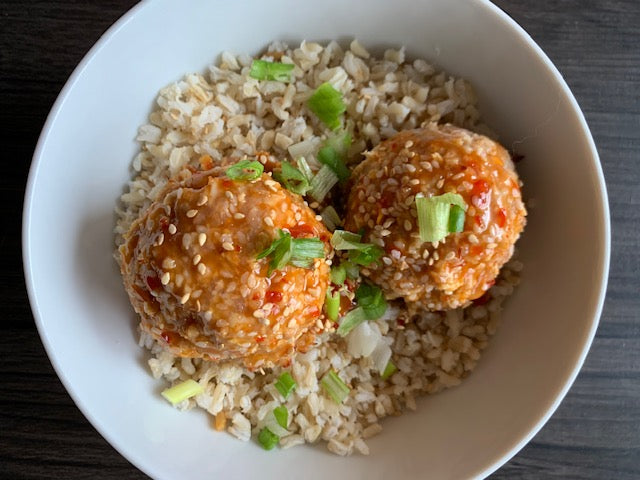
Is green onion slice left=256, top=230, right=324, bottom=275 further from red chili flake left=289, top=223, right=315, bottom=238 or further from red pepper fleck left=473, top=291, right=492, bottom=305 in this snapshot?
red pepper fleck left=473, top=291, right=492, bottom=305

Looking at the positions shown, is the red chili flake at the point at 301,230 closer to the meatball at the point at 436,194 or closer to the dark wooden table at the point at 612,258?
the meatball at the point at 436,194

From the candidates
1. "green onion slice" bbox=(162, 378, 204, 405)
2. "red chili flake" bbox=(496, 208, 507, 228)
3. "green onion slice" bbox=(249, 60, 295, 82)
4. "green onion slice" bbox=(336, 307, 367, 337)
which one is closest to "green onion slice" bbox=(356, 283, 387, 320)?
"green onion slice" bbox=(336, 307, 367, 337)

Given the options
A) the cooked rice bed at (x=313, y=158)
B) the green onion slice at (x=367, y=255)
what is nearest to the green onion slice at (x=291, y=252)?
the green onion slice at (x=367, y=255)

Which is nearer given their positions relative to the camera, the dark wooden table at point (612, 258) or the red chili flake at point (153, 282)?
the red chili flake at point (153, 282)

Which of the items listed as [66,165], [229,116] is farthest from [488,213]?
[66,165]

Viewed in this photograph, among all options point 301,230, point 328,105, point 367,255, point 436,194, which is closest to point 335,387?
point 367,255

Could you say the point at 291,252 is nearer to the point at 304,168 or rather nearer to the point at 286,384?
the point at 304,168
